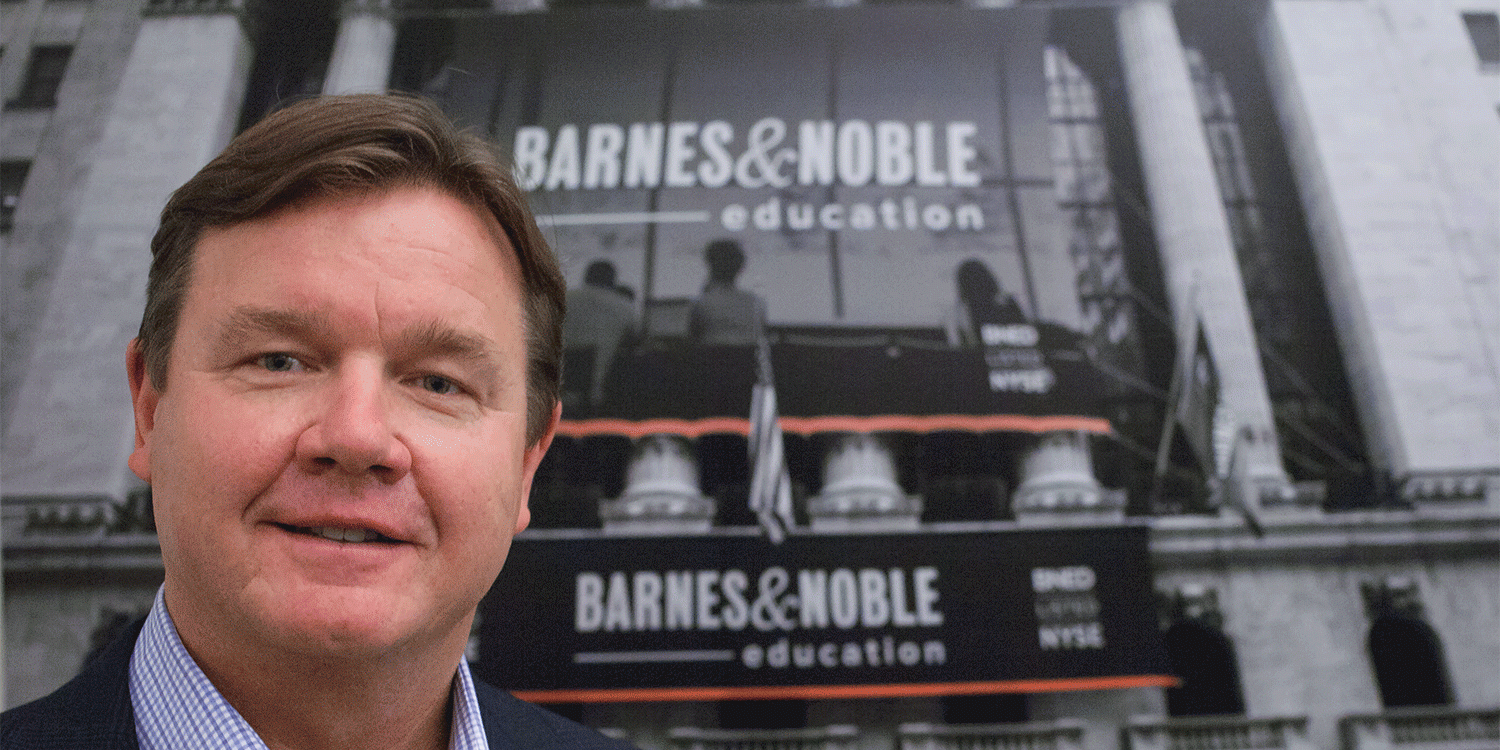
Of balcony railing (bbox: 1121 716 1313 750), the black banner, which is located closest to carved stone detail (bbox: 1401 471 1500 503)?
balcony railing (bbox: 1121 716 1313 750)

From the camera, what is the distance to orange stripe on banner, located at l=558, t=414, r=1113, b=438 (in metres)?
4.03

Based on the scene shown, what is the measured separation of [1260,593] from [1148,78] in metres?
2.53

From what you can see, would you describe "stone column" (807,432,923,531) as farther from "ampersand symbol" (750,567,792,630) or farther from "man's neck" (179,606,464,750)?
"man's neck" (179,606,464,750)

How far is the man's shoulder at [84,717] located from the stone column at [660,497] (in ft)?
8.61

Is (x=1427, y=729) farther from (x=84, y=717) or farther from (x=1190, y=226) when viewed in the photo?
(x=84, y=717)

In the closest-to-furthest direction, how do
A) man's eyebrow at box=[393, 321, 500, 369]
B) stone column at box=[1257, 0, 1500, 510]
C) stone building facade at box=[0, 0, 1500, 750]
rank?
man's eyebrow at box=[393, 321, 500, 369]
stone building facade at box=[0, 0, 1500, 750]
stone column at box=[1257, 0, 1500, 510]

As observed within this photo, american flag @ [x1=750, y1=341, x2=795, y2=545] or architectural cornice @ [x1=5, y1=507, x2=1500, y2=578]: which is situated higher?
american flag @ [x1=750, y1=341, x2=795, y2=545]

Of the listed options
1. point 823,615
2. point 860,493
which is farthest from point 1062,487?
point 823,615

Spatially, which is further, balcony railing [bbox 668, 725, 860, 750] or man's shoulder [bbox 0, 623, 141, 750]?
balcony railing [bbox 668, 725, 860, 750]

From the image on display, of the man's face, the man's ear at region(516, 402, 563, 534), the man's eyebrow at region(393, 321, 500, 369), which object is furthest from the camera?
the man's ear at region(516, 402, 563, 534)

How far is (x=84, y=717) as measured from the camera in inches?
49.1

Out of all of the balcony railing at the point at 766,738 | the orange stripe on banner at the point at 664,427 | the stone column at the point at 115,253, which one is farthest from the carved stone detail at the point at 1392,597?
the stone column at the point at 115,253

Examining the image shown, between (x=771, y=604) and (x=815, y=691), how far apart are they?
1.29 ft

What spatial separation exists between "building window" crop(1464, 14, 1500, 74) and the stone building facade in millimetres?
16
